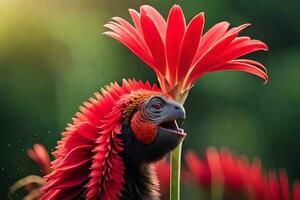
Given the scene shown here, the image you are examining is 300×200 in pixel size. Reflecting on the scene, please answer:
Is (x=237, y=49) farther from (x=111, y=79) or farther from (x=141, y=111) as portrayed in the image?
(x=111, y=79)

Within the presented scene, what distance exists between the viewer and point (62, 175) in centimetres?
69

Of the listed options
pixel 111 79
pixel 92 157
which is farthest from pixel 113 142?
pixel 111 79

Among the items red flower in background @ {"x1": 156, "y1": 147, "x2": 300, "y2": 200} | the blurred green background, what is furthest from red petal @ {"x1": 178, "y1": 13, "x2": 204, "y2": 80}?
the blurred green background

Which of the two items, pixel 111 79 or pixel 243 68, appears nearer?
pixel 243 68

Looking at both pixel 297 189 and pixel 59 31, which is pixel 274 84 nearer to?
pixel 59 31

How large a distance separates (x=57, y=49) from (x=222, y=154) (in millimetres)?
1848

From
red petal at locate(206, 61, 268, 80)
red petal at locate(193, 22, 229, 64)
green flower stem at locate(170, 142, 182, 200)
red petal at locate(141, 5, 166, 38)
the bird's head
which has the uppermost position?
red petal at locate(141, 5, 166, 38)

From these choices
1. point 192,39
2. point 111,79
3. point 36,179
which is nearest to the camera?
point 192,39

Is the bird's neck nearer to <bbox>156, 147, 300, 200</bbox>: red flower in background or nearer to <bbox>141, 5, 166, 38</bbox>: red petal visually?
<bbox>156, 147, 300, 200</bbox>: red flower in background

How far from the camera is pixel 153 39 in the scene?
630mm

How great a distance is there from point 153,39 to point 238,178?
0.16 meters

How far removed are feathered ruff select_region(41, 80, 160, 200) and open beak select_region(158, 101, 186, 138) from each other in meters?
0.04

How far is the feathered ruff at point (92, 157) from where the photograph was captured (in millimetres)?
679

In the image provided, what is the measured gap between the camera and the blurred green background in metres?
2.45
